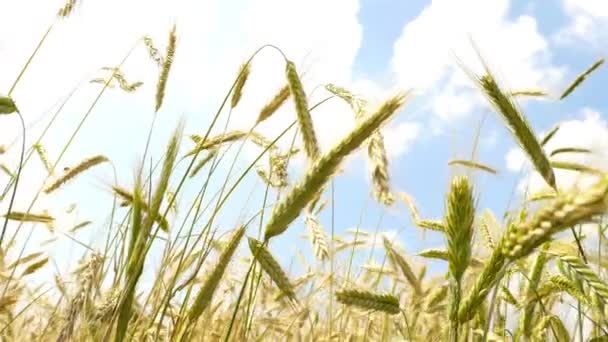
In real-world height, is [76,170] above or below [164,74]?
below

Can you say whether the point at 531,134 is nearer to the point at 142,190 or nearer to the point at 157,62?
the point at 142,190

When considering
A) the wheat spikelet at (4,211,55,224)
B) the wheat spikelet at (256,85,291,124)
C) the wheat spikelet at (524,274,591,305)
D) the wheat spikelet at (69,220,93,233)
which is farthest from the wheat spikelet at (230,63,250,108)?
the wheat spikelet at (69,220,93,233)

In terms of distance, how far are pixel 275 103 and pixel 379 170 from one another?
0.75m

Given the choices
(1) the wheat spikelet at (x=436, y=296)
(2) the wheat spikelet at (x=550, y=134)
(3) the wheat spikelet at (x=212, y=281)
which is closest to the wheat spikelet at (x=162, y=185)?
(3) the wheat spikelet at (x=212, y=281)

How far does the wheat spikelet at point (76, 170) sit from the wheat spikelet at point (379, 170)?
1.46 metres

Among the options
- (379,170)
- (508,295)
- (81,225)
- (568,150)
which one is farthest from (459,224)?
(81,225)

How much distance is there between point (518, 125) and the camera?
5.99ft

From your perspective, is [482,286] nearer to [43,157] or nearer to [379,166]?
[379,166]

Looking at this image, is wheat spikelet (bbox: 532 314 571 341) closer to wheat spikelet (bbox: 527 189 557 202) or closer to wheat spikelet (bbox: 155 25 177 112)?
wheat spikelet (bbox: 527 189 557 202)

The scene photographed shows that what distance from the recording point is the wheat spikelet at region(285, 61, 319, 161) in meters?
2.04

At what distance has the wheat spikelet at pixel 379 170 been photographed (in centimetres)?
197

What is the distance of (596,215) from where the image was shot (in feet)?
3.82

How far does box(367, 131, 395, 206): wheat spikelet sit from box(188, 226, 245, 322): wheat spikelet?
16.8 inches

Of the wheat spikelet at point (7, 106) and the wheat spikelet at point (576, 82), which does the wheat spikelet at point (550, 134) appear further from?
the wheat spikelet at point (7, 106)
